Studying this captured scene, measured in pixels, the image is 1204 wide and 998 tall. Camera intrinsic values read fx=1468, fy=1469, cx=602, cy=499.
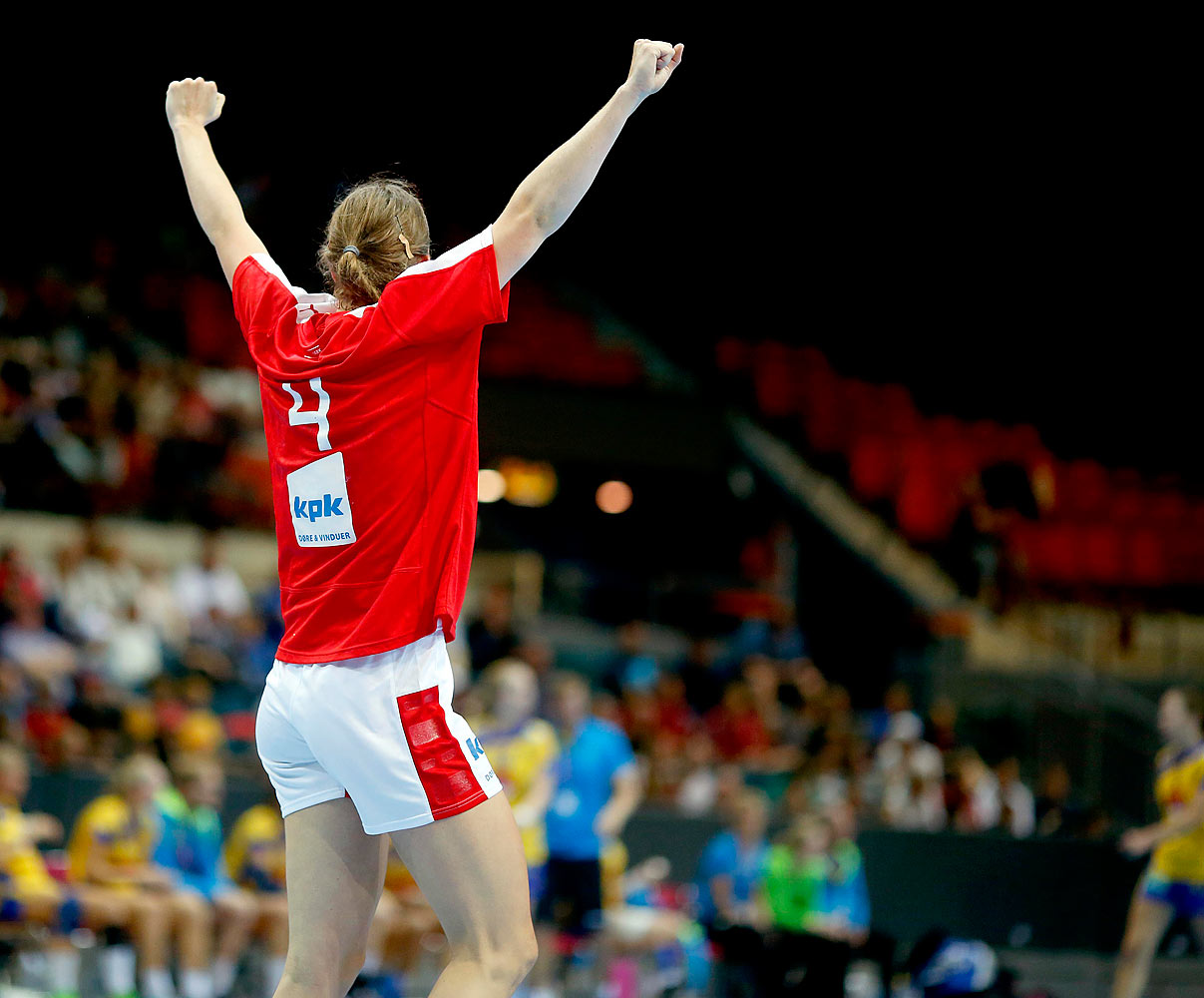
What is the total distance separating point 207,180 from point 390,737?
50.4 inches

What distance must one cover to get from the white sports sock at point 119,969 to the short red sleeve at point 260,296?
526 centimetres

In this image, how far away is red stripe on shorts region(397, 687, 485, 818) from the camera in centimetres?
250

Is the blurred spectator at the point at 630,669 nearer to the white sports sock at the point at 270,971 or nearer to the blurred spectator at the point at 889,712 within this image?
the blurred spectator at the point at 889,712

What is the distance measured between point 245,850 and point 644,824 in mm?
3038

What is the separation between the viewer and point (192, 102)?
3207 millimetres

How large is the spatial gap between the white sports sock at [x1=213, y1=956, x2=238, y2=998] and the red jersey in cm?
532

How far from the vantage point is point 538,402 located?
660 inches

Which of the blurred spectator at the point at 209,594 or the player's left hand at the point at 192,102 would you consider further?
the blurred spectator at the point at 209,594

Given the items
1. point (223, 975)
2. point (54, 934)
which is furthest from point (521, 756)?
point (54, 934)

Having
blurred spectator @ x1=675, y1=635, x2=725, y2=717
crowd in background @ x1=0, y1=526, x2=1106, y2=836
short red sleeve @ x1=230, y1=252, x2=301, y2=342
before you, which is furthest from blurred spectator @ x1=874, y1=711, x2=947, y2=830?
short red sleeve @ x1=230, y1=252, x2=301, y2=342

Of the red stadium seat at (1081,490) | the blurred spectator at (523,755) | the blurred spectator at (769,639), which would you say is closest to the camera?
the blurred spectator at (523,755)

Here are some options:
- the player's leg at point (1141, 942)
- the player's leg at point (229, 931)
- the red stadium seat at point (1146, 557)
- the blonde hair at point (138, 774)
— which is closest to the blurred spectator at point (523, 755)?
the player's leg at point (229, 931)

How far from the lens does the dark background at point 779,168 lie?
10.8 meters

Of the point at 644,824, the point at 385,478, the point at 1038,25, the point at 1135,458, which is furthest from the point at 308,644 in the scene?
the point at 1135,458
